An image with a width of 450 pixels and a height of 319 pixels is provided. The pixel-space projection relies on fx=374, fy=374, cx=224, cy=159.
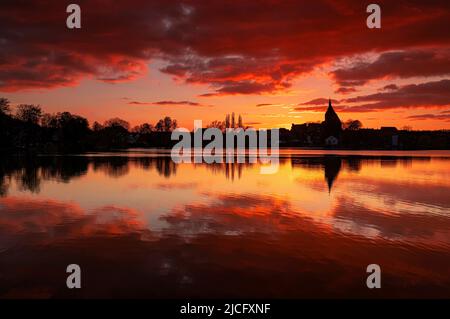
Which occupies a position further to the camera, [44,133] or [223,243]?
[44,133]

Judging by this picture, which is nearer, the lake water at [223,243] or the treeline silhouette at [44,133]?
the lake water at [223,243]

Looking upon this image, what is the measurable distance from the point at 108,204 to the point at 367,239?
53.3ft

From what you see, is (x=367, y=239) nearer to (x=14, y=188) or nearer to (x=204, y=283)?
(x=204, y=283)

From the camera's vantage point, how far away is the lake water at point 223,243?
11.2 m

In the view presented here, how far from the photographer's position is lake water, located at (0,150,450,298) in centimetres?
1123

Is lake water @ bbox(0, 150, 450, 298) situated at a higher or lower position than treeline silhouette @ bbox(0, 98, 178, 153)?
lower

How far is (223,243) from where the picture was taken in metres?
15.8

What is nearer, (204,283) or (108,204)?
(204,283)

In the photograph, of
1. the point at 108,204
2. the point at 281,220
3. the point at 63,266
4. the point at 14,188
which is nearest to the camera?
the point at 63,266

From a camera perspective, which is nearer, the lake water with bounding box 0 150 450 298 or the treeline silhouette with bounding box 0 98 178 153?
the lake water with bounding box 0 150 450 298

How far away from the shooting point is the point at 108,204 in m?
24.7

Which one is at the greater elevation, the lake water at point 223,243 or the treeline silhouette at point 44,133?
the treeline silhouette at point 44,133
